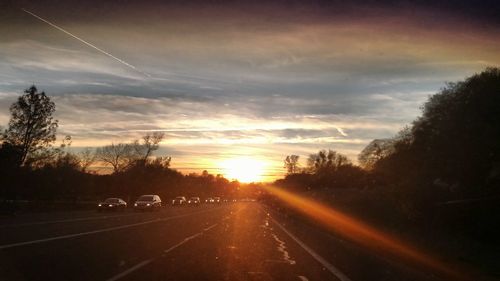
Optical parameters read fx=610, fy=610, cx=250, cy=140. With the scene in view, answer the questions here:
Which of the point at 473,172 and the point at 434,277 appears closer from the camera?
the point at 434,277

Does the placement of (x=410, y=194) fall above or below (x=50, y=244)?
above

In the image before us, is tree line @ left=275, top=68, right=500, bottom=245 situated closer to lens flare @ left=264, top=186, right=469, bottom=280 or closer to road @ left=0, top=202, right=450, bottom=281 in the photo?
lens flare @ left=264, top=186, right=469, bottom=280

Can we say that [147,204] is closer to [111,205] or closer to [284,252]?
[111,205]

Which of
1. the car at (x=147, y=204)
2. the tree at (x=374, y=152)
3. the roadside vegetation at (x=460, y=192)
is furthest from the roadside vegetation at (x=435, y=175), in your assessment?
the tree at (x=374, y=152)

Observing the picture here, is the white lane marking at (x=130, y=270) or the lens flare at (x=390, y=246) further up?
the lens flare at (x=390, y=246)

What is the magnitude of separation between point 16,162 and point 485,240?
43091 mm

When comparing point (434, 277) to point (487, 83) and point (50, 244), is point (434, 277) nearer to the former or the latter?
point (50, 244)

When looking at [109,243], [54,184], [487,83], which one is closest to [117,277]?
Result: [109,243]

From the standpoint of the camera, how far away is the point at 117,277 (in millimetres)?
13586

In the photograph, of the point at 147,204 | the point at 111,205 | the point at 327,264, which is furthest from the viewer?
the point at 147,204

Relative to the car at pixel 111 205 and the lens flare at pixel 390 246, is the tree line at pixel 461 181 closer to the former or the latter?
the lens flare at pixel 390 246

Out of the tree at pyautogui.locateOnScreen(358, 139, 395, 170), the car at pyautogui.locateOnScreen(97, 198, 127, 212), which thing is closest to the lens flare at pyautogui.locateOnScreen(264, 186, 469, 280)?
the car at pyautogui.locateOnScreen(97, 198, 127, 212)

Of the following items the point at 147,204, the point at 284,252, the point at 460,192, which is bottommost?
the point at 284,252

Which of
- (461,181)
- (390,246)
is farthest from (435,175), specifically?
(390,246)
